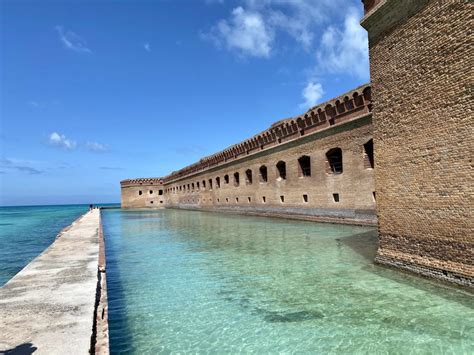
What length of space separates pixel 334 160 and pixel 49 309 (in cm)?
1339

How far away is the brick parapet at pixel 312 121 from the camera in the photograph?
517 inches

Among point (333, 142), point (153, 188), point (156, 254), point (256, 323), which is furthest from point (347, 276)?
point (153, 188)

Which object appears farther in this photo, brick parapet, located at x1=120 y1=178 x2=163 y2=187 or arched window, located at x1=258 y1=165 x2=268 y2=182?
brick parapet, located at x1=120 y1=178 x2=163 y2=187

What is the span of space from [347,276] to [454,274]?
1.57 m

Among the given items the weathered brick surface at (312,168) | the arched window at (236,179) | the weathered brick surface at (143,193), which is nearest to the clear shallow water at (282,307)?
the weathered brick surface at (312,168)

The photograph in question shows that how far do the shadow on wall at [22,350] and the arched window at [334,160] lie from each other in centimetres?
1356

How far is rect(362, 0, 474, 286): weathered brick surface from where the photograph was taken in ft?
15.1

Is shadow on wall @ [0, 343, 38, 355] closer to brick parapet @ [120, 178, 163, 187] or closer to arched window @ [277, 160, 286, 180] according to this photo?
arched window @ [277, 160, 286, 180]

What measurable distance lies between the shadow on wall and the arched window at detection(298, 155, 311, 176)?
15.0 meters

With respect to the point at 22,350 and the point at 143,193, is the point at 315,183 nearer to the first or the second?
the point at 22,350

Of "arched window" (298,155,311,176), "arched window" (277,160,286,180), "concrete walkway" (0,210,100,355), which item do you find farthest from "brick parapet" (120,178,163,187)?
"concrete walkway" (0,210,100,355)

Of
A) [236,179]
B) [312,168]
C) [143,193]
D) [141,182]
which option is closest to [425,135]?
[312,168]

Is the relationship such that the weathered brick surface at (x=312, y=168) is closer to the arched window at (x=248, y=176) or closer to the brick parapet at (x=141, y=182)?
the arched window at (x=248, y=176)

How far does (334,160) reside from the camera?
589 inches
